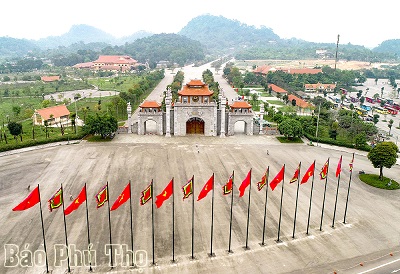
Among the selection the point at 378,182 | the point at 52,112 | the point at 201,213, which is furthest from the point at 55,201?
the point at 52,112

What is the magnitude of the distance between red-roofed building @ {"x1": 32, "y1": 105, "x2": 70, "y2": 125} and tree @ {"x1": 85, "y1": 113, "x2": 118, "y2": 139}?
1013 centimetres

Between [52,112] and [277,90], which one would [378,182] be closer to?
[52,112]

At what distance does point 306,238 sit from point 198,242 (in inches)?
315

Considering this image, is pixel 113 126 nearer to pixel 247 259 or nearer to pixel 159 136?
pixel 159 136

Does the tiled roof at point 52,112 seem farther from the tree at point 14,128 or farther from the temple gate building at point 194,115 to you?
the temple gate building at point 194,115

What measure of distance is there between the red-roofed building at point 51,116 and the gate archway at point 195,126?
20.9 meters

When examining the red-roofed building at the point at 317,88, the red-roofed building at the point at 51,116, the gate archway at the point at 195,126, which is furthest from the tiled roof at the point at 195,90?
the red-roofed building at the point at 317,88

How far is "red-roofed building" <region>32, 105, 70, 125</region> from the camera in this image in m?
58.0

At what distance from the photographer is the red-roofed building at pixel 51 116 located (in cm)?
5803

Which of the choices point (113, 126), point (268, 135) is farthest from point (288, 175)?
point (113, 126)

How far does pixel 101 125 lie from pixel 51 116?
47.6ft

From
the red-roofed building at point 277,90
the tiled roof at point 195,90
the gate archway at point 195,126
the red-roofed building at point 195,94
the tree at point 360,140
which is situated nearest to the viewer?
the tree at point 360,140

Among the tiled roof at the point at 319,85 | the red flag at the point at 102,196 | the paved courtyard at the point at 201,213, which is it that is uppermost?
the tiled roof at the point at 319,85

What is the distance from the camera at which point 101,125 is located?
49.1m
